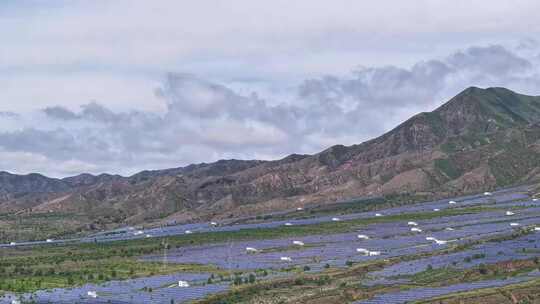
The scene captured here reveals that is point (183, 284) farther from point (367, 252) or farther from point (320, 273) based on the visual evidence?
point (367, 252)

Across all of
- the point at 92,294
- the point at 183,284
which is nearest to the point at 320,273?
the point at 183,284

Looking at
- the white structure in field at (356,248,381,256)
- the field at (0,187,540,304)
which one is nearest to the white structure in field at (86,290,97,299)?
the field at (0,187,540,304)

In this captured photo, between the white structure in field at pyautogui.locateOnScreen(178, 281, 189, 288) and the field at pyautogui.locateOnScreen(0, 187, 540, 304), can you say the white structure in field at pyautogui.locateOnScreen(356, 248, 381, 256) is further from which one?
the white structure in field at pyautogui.locateOnScreen(178, 281, 189, 288)

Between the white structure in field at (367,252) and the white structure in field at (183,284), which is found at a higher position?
the white structure in field at (367,252)

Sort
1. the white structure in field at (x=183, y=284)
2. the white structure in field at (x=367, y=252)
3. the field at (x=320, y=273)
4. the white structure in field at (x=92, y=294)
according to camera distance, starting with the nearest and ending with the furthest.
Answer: the field at (x=320, y=273) < the white structure in field at (x=92, y=294) < the white structure in field at (x=183, y=284) < the white structure in field at (x=367, y=252)

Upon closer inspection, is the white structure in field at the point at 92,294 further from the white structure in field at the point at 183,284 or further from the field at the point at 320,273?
the white structure in field at the point at 183,284

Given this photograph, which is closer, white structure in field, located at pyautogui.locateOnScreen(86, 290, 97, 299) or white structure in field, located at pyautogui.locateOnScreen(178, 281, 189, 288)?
white structure in field, located at pyautogui.locateOnScreen(86, 290, 97, 299)

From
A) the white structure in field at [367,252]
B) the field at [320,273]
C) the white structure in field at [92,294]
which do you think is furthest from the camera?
the white structure in field at [367,252]

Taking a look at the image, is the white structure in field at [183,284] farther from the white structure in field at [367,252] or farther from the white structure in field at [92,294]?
the white structure in field at [367,252]

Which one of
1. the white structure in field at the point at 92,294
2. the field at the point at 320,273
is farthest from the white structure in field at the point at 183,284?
the white structure in field at the point at 92,294

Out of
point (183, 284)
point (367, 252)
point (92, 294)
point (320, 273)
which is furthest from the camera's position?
point (367, 252)

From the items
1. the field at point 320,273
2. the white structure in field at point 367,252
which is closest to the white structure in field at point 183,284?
the field at point 320,273

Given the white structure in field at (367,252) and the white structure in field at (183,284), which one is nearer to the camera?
the white structure in field at (183,284)
